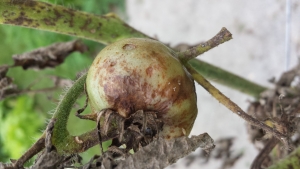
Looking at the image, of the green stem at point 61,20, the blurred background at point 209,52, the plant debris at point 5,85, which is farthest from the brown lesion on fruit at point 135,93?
the blurred background at point 209,52

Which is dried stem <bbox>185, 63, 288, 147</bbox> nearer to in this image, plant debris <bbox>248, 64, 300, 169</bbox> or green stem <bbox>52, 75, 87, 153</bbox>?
green stem <bbox>52, 75, 87, 153</bbox>

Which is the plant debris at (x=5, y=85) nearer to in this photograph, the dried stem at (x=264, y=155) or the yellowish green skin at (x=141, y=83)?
the yellowish green skin at (x=141, y=83)

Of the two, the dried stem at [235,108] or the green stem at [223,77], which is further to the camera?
the green stem at [223,77]

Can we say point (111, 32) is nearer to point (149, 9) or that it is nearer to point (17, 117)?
point (149, 9)

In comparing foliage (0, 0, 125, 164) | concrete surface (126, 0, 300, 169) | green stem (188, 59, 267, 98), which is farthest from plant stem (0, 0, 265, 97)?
foliage (0, 0, 125, 164)

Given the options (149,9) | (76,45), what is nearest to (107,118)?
(76,45)

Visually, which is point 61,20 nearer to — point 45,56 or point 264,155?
point 45,56
